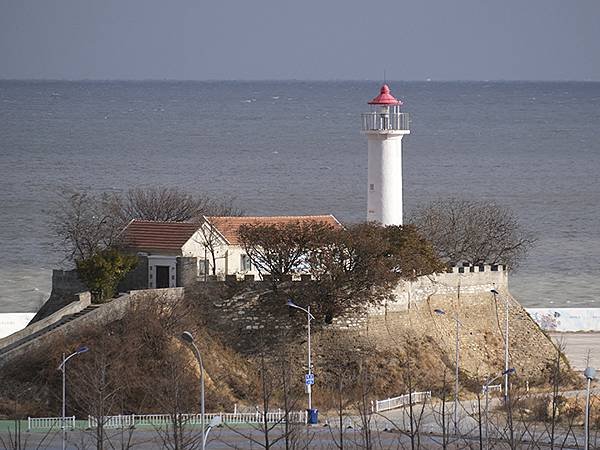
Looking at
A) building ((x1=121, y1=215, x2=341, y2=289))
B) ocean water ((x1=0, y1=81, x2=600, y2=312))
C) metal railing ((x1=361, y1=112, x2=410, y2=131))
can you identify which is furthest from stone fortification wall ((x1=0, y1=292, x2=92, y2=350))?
ocean water ((x1=0, y1=81, x2=600, y2=312))

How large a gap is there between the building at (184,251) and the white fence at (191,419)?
6.48m

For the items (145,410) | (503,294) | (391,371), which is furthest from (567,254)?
(145,410)

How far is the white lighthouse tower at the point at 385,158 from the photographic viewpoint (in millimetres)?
55750

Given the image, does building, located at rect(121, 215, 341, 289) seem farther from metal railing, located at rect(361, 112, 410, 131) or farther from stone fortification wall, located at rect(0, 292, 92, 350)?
metal railing, located at rect(361, 112, 410, 131)

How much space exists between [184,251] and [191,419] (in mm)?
9636

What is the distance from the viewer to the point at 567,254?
9219 centimetres

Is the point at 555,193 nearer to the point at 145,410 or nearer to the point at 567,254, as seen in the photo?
the point at 567,254

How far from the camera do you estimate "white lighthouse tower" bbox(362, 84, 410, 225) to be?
55750 millimetres

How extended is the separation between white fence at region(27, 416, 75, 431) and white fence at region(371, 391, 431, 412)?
26.6 feet

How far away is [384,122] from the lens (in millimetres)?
55812

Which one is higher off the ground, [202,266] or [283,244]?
[283,244]

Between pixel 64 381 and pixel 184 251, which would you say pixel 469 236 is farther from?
pixel 64 381

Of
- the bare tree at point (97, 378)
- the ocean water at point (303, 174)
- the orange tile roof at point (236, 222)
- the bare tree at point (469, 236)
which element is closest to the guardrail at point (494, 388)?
the orange tile roof at point (236, 222)

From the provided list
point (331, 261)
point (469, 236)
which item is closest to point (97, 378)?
point (331, 261)
